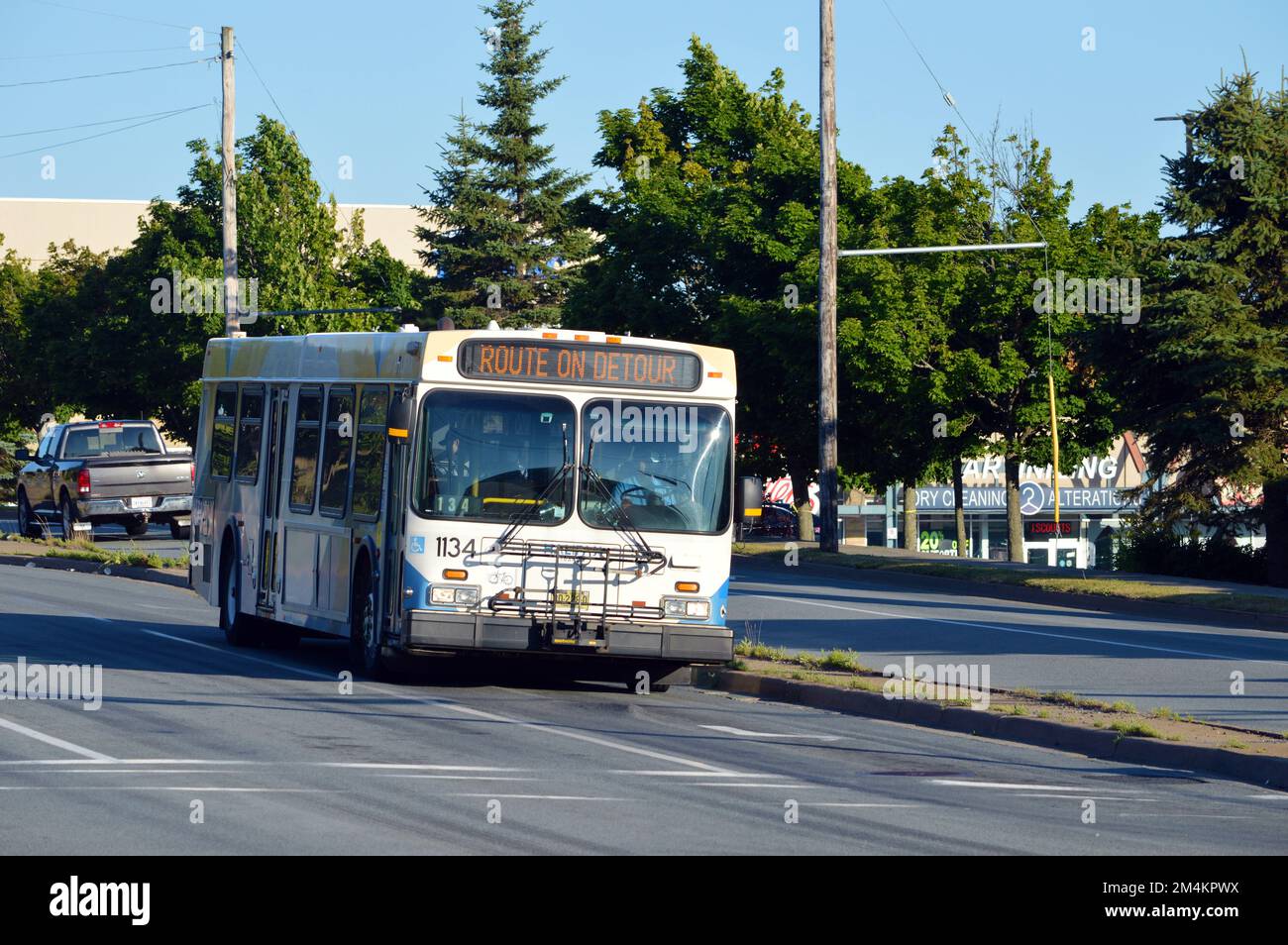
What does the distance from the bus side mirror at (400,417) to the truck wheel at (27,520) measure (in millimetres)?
26201

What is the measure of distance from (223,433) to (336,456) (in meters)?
3.79

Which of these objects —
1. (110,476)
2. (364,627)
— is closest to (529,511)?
(364,627)

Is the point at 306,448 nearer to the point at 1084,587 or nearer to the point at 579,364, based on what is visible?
the point at 579,364

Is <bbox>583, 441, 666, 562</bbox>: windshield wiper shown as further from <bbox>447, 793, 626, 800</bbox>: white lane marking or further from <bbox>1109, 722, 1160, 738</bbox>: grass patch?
<bbox>447, 793, 626, 800</bbox>: white lane marking

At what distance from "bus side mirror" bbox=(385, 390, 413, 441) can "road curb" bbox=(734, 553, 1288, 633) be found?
523 inches

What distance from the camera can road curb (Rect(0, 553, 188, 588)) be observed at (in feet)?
94.5

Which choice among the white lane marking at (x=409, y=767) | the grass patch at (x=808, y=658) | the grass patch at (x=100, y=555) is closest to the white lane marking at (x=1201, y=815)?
the white lane marking at (x=409, y=767)

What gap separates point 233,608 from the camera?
19.3 meters

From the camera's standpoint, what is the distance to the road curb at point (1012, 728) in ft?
39.3

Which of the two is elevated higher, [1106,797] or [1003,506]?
[1003,506]

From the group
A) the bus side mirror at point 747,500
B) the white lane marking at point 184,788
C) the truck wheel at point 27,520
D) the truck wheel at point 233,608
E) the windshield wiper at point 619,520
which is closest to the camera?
the white lane marking at point 184,788

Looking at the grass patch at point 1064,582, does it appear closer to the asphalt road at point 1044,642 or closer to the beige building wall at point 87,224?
the asphalt road at point 1044,642
